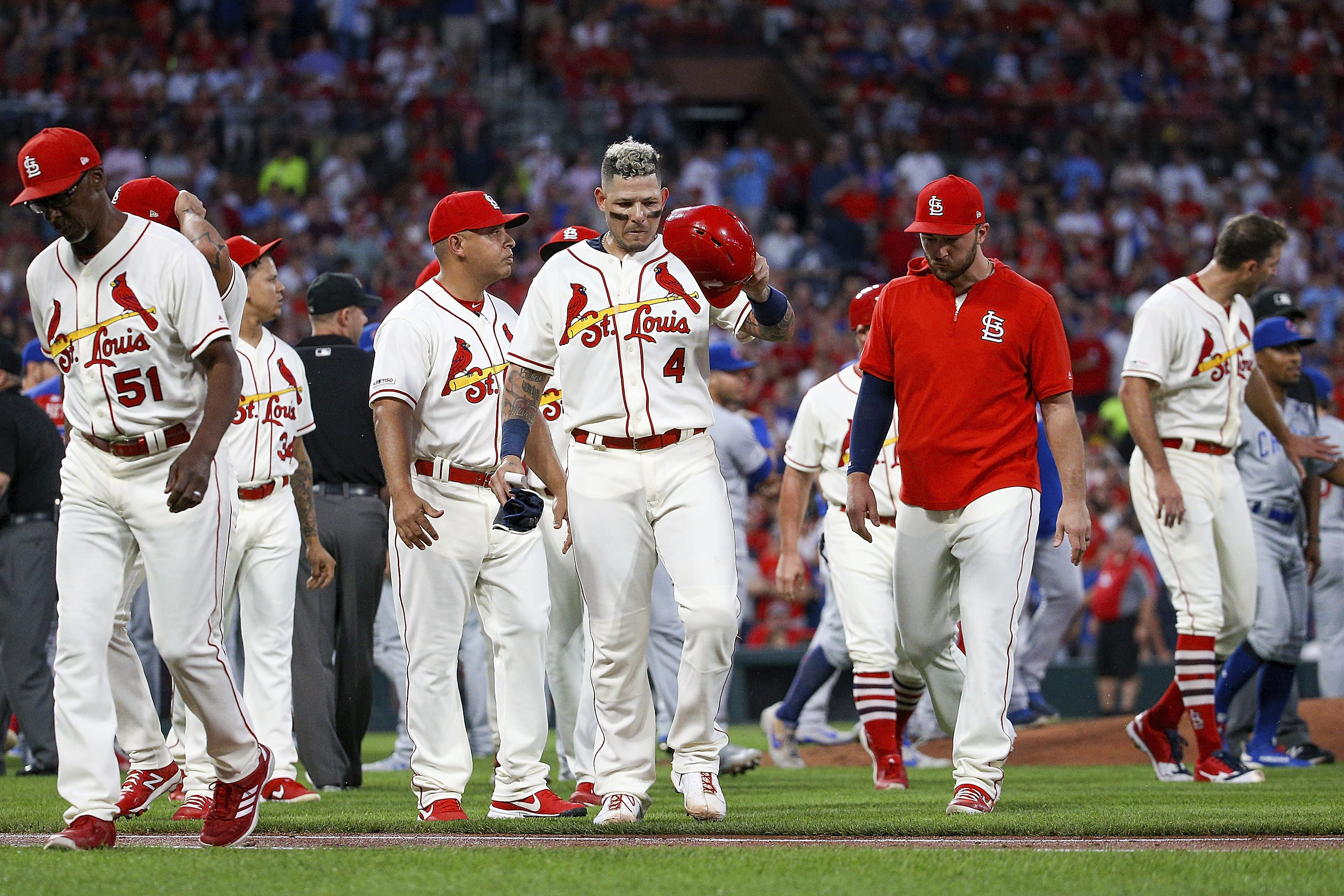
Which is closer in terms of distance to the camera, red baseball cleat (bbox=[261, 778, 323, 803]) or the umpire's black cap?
red baseball cleat (bbox=[261, 778, 323, 803])

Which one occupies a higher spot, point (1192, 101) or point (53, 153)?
point (1192, 101)

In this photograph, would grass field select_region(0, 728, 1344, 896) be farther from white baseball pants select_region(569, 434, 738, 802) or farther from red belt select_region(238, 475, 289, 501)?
red belt select_region(238, 475, 289, 501)

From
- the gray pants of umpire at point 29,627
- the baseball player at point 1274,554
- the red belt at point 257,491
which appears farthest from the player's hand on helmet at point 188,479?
the baseball player at point 1274,554

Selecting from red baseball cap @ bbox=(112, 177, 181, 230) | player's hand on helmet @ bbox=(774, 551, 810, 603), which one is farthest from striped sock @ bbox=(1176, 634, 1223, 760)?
red baseball cap @ bbox=(112, 177, 181, 230)

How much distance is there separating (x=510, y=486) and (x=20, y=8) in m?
18.6

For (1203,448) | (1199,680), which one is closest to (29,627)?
(1199,680)

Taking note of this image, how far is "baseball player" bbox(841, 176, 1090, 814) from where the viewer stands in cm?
638

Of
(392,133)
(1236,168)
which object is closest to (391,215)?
(392,133)

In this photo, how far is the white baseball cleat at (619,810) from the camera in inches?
235

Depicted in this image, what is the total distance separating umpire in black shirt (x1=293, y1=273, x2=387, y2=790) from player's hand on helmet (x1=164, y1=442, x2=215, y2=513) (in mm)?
3082

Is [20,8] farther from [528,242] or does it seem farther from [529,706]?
[529,706]

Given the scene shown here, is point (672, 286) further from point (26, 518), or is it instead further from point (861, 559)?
point (26, 518)

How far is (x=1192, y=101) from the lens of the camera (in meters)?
25.2

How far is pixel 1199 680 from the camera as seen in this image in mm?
8211
